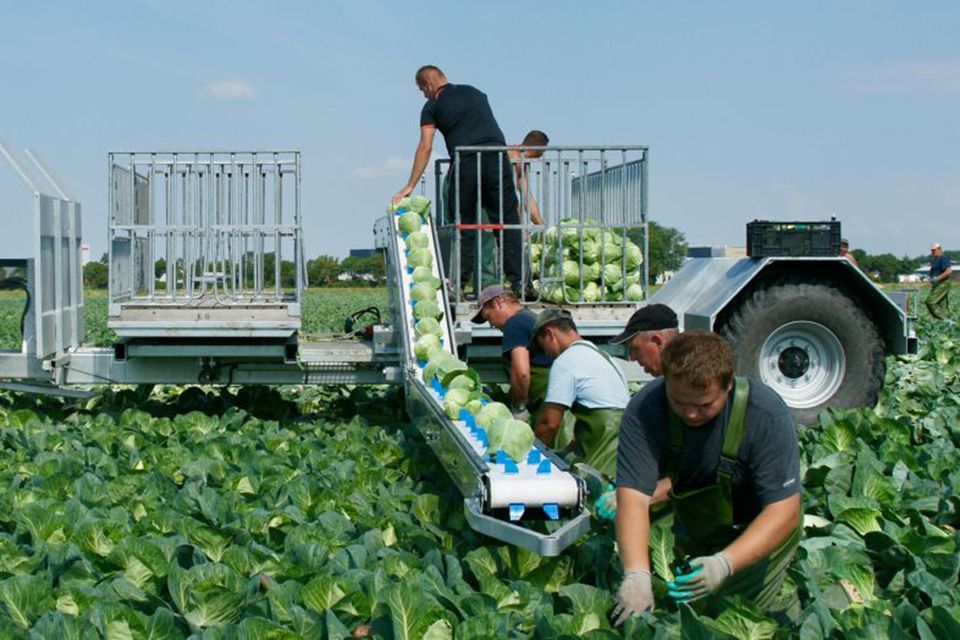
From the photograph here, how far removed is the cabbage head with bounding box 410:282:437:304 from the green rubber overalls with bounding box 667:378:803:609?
11.3ft

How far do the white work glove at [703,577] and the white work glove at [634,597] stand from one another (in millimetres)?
80

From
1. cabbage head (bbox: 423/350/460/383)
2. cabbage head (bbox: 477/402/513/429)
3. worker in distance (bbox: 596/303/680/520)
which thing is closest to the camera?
cabbage head (bbox: 477/402/513/429)

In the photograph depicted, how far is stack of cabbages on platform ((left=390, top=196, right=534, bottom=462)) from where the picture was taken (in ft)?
14.4

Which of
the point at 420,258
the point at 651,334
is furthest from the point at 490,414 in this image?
the point at 420,258

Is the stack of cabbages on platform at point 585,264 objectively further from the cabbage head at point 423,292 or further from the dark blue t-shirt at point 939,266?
the dark blue t-shirt at point 939,266

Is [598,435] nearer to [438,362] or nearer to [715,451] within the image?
[438,362]

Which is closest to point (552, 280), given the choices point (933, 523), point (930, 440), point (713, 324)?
point (713, 324)

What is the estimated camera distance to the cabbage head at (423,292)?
24.5ft

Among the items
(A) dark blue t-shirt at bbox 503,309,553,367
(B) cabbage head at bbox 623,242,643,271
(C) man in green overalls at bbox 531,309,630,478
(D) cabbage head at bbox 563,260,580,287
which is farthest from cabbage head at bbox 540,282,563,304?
(C) man in green overalls at bbox 531,309,630,478

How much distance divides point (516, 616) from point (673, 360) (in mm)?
934

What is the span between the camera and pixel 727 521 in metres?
4.04

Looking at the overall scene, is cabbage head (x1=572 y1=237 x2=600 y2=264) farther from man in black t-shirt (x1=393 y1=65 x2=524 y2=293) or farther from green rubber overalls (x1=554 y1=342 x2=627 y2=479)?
green rubber overalls (x1=554 y1=342 x2=627 y2=479)

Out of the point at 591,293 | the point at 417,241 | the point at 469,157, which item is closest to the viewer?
the point at 417,241

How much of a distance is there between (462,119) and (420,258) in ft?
3.67
